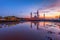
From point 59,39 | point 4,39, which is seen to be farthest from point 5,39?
point 59,39

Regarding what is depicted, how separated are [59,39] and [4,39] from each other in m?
5.07

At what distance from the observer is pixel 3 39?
32.7ft

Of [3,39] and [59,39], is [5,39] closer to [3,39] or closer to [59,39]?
[3,39]

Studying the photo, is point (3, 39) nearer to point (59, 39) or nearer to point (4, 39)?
point (4, 39)

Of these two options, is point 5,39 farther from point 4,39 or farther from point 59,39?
point 59,39

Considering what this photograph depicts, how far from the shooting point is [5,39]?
32.6 feet

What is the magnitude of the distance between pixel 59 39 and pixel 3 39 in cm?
518

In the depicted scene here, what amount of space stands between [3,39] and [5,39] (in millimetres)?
201

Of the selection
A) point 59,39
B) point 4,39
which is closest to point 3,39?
point 4,39

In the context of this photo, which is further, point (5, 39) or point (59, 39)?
point (5, 39)

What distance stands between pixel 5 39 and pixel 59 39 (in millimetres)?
4982

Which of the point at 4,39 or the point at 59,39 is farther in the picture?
the point at 4,39
